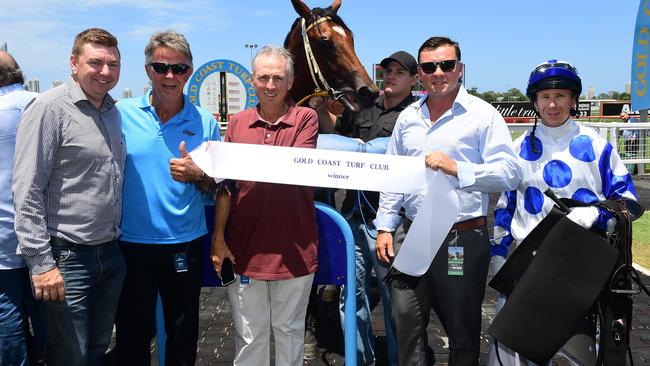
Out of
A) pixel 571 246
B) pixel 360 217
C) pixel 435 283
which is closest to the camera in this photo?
pixel 571 246

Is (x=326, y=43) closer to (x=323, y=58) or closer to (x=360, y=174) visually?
(x=323, y=58)

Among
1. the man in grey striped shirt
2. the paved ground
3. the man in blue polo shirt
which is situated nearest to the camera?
the man in grey striped shirt

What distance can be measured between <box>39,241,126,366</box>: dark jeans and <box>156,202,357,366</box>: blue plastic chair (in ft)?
1.78

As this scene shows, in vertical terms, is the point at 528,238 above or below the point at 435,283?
above

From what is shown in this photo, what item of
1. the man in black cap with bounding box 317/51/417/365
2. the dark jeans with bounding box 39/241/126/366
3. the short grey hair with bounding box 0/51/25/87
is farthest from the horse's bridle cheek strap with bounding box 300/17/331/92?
the dark jeans with bounding box 39/241/126/366

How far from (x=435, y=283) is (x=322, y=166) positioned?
863 mm

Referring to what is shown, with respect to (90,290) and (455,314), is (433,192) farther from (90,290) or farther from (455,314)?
(90,290)

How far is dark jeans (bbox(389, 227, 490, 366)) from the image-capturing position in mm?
2686

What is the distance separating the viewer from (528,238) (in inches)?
102

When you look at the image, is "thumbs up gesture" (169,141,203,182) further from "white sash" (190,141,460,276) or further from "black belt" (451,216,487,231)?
"black belt" (451,216,487,231)

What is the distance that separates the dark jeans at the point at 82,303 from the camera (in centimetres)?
242

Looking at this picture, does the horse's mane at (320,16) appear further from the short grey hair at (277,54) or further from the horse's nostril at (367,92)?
the short grey hair at (277,54)

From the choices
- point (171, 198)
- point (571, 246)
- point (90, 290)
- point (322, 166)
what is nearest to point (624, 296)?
point (571, 246)

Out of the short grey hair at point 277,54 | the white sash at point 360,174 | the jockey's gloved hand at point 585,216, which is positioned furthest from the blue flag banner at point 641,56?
the short grey hair at point 277,54
